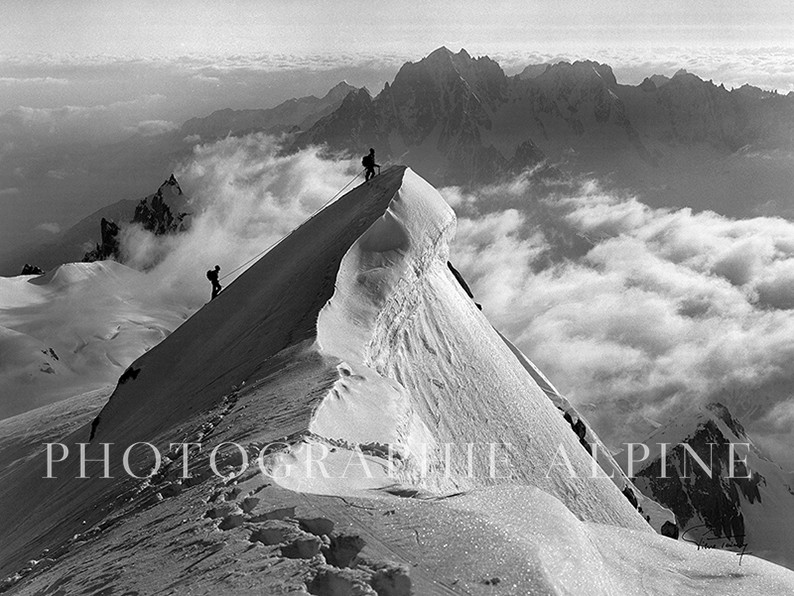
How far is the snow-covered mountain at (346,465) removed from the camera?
11148 mm

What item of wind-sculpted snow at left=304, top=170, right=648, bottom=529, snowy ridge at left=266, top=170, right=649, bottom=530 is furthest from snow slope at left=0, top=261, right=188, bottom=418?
wind-sculpted snow at left=304, top=170, right=648, bottom=529

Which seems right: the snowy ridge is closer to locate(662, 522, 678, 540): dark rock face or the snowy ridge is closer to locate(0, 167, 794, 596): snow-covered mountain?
locate(0, 167, 794, 596): snow-covered mountain

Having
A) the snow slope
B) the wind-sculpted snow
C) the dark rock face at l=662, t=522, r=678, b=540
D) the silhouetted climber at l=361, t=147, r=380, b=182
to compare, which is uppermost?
the snow slope

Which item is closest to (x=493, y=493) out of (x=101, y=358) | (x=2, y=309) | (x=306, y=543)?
(x=306, y=543)

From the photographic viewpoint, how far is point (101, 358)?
526 feet

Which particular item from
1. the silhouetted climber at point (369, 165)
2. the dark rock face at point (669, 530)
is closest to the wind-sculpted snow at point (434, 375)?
the silhouetted climber at point (369, 165)

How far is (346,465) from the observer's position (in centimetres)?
1571

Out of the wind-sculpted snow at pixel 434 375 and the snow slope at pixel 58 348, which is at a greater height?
the snow slope at pixel 58 348

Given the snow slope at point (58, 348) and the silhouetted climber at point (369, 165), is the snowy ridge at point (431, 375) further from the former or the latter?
the snow slope at point (58, 348)

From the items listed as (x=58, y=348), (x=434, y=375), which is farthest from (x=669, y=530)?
(x=58, y=348)

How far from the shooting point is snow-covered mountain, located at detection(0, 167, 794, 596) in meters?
11.1

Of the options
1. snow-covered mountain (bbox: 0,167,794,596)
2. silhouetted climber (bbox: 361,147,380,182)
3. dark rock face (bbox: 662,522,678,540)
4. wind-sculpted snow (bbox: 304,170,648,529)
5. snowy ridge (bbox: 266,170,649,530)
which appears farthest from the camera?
dark rock face (bbox: 662,522,678,540)

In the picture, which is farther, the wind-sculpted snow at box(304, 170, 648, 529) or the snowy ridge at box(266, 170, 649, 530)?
the wind-sculpted snow at box(304, 170, 648, 529)

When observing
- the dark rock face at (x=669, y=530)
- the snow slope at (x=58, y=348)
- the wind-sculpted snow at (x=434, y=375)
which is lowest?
the dark rock face at (x=669, y=530)
